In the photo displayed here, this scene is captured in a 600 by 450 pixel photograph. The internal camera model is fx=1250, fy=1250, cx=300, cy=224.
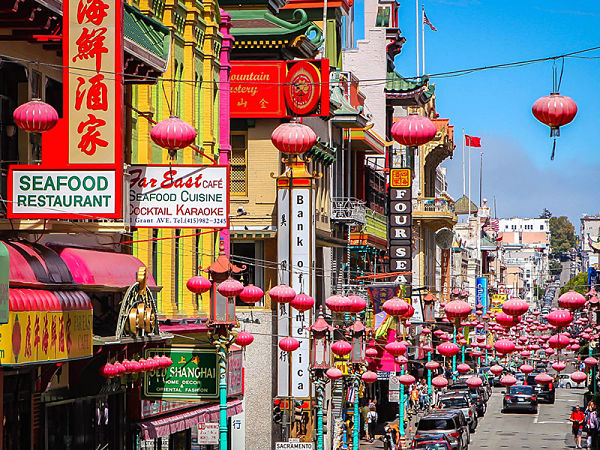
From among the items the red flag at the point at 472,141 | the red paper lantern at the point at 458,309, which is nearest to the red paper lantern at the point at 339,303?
the red paper lantern at the point at 458,309

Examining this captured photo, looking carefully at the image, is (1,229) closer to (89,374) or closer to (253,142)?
(89,374)

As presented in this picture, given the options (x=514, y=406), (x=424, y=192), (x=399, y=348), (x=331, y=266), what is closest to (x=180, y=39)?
(x=399, y=348)

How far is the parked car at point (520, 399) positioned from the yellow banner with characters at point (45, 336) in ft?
181

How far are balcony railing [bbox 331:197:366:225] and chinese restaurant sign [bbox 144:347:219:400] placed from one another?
24.3 m

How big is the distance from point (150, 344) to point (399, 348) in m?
13.2

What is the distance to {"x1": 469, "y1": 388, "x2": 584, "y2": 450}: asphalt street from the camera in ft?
177

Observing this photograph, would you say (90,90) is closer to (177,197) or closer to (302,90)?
(177,197)

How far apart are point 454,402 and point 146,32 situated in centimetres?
4053

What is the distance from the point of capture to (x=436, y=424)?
46219 millimetres

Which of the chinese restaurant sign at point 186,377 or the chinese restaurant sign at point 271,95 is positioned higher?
the chinese restaurant sign at point 271,95

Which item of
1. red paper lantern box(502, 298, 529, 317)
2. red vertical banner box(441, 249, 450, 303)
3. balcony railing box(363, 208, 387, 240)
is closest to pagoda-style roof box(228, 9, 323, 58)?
balcony railing box(363, 208, 387, 240)

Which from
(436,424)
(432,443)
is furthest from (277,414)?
(436,424)

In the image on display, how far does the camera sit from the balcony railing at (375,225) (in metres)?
58.9

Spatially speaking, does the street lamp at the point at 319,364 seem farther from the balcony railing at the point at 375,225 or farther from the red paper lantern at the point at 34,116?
the red paper lantern at the point at 34,116
